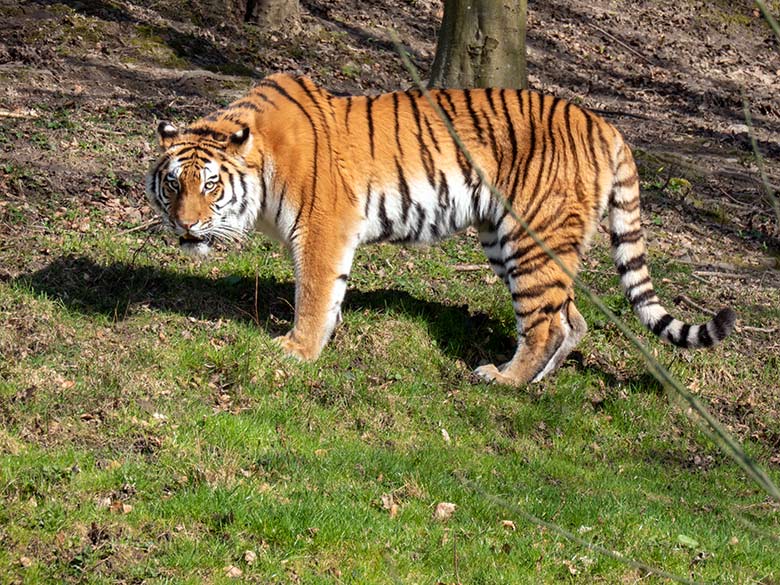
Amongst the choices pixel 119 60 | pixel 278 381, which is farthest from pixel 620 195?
pixel 119 60

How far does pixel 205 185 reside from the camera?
6.73m

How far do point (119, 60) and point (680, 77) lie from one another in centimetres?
815

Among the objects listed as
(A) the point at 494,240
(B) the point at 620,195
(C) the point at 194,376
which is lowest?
(C) the point at 194,376

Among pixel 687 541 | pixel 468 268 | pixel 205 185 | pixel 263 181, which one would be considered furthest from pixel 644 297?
pixel 205 185

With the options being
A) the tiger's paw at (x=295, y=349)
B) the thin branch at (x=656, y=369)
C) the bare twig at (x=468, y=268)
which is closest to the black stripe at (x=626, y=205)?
the bare twig at (x=468, y=268)

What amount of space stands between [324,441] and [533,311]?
197cm

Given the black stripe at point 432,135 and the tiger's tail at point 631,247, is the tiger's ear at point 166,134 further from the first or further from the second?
the tiger's tail at point 631,247

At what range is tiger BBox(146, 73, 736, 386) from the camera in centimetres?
680

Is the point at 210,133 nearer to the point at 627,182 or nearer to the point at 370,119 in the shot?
the point at 370,119

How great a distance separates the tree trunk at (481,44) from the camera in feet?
33.0

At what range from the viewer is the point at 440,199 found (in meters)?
7.16

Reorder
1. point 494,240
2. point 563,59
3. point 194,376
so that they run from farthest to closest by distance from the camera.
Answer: point 563,59, point 494,240, point 194,376

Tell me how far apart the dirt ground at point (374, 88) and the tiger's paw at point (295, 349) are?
6.20 feet

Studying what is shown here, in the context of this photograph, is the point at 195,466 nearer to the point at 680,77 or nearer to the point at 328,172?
the point at 328,172
